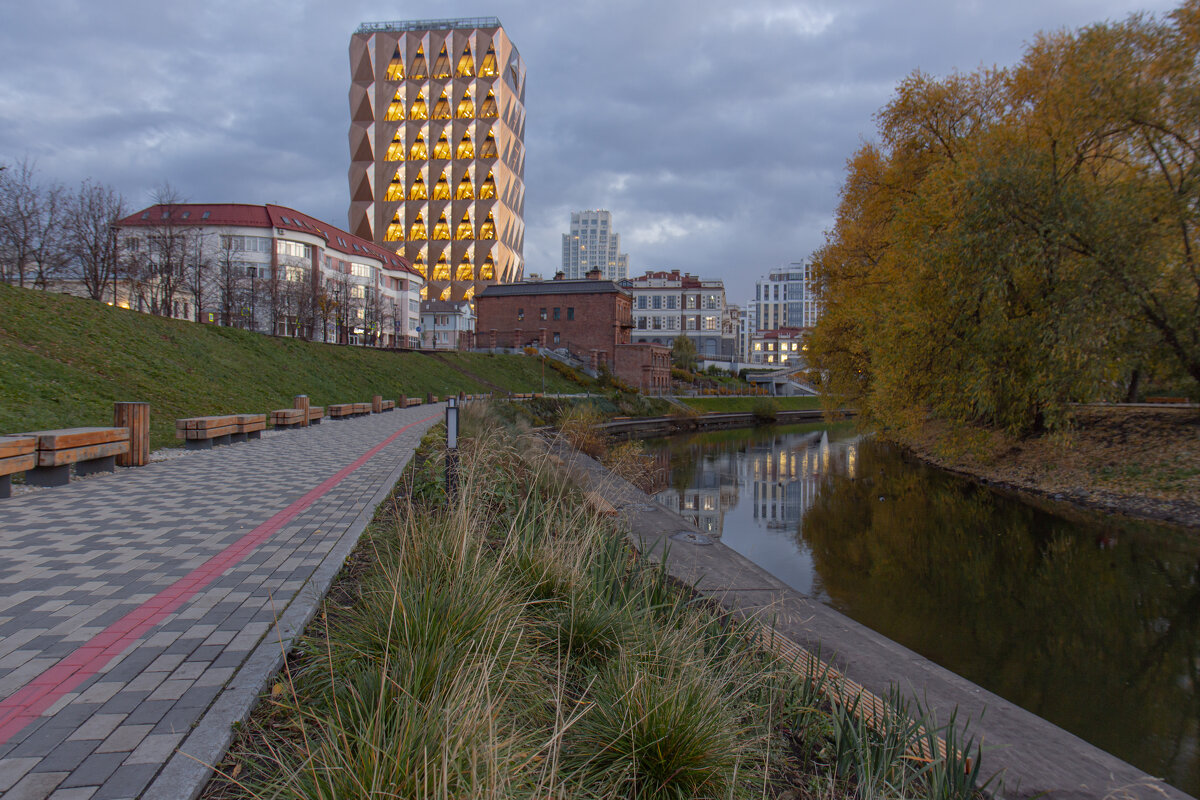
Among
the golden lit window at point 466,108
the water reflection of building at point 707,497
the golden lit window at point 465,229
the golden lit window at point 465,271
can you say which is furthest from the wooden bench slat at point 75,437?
the golden lit window at point 466,108

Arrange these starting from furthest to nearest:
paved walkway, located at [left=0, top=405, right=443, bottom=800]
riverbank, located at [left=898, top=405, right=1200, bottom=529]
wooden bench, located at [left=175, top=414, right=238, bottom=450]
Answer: riverbank, located at [left=898, top=405, right=1200, bottom=529]
wooden bench, located at [left=175, top=414, right=238, bottom=450]
paved walkway, located at [left=0, top=405, right=443, bottom=800]

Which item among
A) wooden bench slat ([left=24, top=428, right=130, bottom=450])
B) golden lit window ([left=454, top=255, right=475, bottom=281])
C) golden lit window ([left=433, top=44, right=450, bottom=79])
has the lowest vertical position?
wooden bench slat ([left=24, top=428, right=130, bottom=450])

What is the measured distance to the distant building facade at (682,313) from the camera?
93.6 metres

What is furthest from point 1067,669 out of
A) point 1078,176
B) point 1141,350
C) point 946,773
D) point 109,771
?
point 1078,176

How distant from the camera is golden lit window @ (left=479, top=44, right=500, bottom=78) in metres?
100

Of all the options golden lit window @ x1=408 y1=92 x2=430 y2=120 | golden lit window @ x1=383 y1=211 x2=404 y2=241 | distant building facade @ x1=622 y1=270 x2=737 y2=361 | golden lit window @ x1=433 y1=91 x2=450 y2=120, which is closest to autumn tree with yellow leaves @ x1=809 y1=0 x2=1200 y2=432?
distant building facade @ x1=622 y1=270 x2=737 y2=361

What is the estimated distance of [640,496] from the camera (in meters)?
11.1

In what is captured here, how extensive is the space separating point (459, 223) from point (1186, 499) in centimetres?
9725

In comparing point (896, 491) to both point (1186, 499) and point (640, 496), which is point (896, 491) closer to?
point (1186, 499)

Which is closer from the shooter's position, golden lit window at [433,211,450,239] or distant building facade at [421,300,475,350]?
distant building facade at [421,300,475,350]

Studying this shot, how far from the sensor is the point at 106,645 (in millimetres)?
3584

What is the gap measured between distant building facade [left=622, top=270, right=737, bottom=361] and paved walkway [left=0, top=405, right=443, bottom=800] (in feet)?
285

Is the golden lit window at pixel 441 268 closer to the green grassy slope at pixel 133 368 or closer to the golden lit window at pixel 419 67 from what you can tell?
the golden lit window at pixel 419 67

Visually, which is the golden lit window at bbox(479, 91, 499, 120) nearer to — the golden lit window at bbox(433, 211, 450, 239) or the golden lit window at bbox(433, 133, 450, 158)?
the golden lit window at bbox(433, 133, 450, 158)
